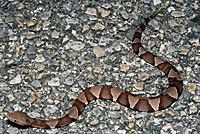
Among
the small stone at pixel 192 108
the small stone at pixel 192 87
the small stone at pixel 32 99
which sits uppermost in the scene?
the small stone at pixel 192 87

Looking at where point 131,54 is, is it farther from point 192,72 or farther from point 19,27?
point 19,27

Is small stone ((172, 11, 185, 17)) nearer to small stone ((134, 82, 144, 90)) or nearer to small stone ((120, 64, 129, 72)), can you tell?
small stone ((120, 64, 129, 72))

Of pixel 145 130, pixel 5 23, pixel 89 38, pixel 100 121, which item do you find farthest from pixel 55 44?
pixel 145 130

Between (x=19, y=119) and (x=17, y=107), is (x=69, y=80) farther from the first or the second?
(x=19, y=119)

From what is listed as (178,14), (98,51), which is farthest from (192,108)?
(178,14)

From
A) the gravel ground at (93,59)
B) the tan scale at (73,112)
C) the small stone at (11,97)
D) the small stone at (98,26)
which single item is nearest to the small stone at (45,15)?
the gravel ground at (93,59)

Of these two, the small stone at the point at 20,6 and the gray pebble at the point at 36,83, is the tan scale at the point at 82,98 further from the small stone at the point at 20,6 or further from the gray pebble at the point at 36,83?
the small stone at the point at 20,6

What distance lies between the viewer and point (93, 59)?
261 inches

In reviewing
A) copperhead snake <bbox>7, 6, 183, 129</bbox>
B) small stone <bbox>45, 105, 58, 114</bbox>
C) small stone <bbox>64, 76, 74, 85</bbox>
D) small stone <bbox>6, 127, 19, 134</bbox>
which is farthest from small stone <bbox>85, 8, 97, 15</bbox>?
small stone <bbox>6, 127, 19, 134</bbox>

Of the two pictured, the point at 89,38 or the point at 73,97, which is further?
the point at 89,38

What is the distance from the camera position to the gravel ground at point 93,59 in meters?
5.73

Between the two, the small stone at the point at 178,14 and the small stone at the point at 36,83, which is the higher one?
the small stone at the point at 178,14

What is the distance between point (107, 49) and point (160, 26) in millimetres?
1117

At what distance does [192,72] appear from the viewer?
6352 mm
